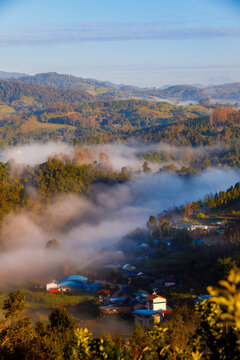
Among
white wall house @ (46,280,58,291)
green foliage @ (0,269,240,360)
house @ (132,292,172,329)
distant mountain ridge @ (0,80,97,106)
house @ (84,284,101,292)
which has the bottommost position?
green foliage @ (0,269,240,360)

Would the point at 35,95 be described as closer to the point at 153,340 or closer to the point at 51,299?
the point at 51,299

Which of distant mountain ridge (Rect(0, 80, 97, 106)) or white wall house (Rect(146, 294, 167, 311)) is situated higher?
distant mountain ridge (Rect(0, 80, 97, 106))

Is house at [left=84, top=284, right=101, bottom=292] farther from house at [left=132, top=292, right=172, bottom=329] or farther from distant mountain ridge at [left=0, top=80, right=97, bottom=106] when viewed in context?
distant mountain ridge at [left=0, top=80, right=97, bottom=106]

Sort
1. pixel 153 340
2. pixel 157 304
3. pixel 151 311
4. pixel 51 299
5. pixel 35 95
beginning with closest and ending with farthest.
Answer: pixel 153 340 → pixel 151 311 → pixel 157 304 → pixel 51 299 → pixel 35 95

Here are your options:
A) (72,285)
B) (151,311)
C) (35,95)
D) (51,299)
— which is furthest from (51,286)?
(35,95)

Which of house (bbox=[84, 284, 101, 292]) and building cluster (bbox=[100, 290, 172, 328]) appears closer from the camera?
building cluster (bbox=[100, 290, 172, 328])

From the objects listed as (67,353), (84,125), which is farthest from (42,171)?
(84,125)

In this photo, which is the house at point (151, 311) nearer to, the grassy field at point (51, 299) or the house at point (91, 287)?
the grassy field at point (51, 299)

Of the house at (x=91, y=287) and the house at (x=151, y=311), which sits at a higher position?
the house at (x=91, y=287)

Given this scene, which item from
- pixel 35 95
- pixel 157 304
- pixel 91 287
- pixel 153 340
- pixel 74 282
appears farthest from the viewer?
pixel 35 95

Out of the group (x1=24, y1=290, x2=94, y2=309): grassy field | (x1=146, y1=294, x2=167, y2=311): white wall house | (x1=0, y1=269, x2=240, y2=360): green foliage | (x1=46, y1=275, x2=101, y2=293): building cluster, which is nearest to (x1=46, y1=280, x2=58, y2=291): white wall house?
(x1=46, y1=275, x2=101, y2=293): building cluster

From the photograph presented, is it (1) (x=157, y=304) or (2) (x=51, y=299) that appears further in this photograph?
(2) (x=51, y=299)

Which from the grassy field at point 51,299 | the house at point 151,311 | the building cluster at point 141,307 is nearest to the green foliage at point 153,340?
the house at point 151,311
